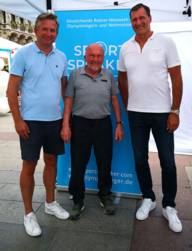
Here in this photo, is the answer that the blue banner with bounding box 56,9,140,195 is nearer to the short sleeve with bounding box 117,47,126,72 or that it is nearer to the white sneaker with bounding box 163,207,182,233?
the short sleeve with bounding box 117,47,126,72

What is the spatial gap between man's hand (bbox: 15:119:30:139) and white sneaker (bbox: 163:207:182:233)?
5.02ft

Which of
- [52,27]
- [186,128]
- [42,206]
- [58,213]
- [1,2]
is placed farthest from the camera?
[186,128]

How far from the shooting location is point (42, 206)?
3713 mm

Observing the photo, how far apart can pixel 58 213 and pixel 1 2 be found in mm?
3292

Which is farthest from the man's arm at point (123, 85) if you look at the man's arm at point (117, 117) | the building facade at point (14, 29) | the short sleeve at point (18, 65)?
the building facade at point (14, 29)

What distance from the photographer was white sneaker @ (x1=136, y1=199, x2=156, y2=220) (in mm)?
3390

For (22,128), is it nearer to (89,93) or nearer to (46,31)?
(89,93)

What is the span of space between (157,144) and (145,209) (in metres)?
0.70

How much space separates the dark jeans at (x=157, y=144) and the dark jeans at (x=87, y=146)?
282mm

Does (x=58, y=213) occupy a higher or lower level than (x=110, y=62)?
lower

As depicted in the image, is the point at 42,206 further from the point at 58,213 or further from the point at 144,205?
the point at 144,205

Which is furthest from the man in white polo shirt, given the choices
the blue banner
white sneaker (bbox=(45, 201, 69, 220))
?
white sneaker (bbox=(45, 201, 69, 220))

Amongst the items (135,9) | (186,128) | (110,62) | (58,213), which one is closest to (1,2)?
(110,62)

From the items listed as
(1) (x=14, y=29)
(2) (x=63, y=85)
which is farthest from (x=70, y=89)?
(1) (x=14, y=29)
